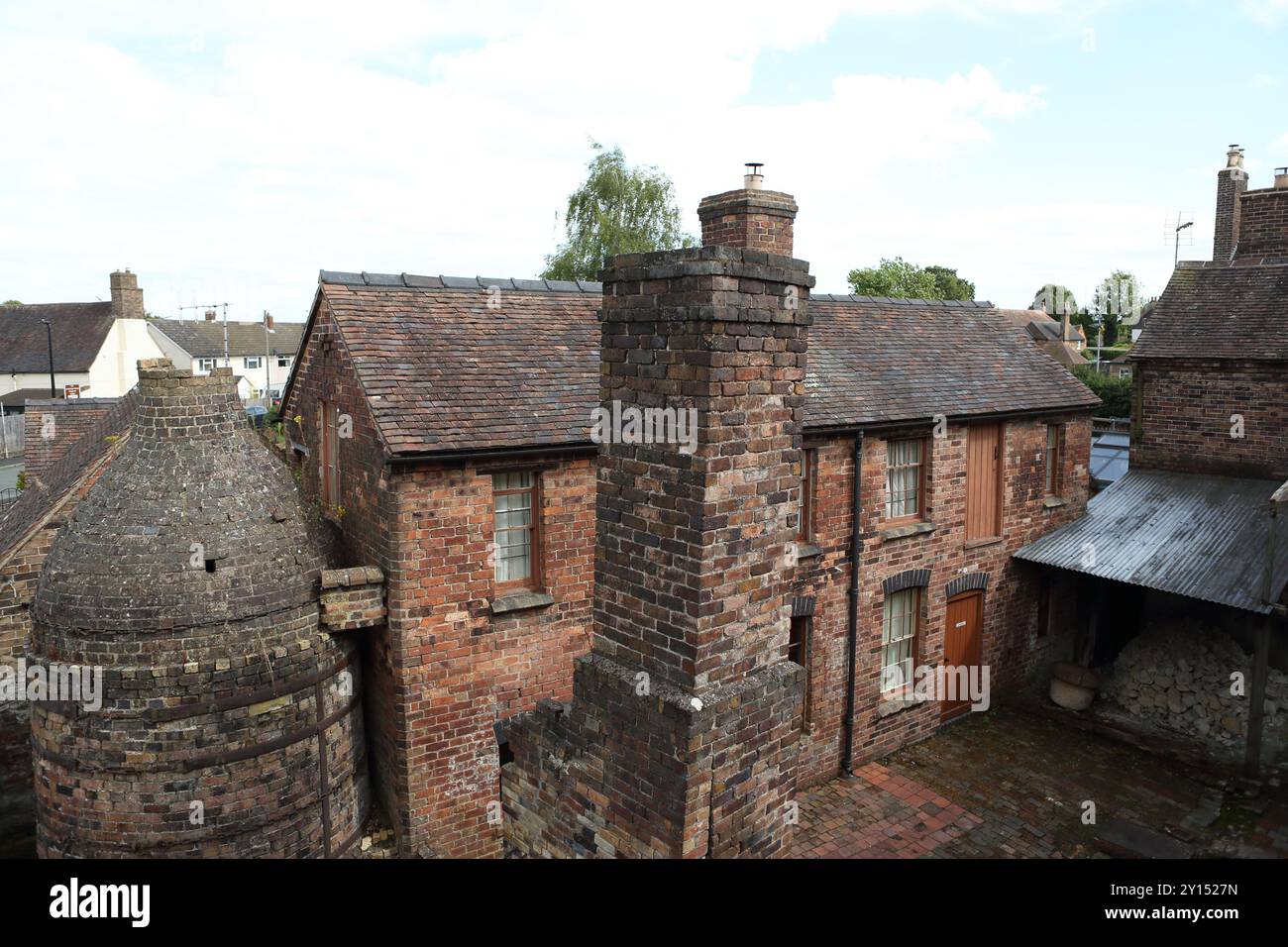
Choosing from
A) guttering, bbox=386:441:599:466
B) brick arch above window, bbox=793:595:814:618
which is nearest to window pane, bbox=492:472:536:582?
guttering, bbox=386:441:599:466

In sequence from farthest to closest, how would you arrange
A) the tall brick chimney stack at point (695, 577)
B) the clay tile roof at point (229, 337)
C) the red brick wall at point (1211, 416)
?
the clay tile roof at point (229, 337)
the red brick wall at point (1211, 416)
the tall brick chimney stack at point (695, 577)

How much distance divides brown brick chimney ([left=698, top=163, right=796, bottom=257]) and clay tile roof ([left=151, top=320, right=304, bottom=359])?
36.3 metres

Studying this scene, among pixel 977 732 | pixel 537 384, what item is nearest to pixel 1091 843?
pixel 977 732

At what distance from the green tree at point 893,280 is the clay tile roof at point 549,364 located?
2939 centimetres

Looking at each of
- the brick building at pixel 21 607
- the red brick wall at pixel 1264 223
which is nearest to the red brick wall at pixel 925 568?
the red brick wall at pixel 1264 223

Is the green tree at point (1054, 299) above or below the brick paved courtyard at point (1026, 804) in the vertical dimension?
above

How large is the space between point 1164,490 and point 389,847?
50.9 ft

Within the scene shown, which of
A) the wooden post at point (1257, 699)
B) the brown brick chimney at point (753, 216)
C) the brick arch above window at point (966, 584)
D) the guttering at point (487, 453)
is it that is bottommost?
the wooden post at point (1257, 699)

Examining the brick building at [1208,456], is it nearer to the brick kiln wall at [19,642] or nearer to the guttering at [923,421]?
the guttering at [923,421]

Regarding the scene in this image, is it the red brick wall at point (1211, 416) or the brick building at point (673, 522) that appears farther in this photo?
the red brick wall at point (1211, 416)

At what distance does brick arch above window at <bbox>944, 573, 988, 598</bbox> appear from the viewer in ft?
48.4

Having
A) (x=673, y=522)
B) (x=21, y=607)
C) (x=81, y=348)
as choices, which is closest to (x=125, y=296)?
(x=81, y=348)

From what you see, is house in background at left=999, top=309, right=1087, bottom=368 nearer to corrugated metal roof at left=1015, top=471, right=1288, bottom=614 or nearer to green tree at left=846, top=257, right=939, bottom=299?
green tree at left=846, top=257, right=939, bottom=299

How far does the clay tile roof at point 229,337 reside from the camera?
5150 cm
